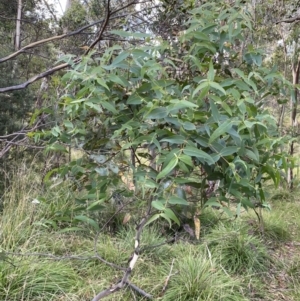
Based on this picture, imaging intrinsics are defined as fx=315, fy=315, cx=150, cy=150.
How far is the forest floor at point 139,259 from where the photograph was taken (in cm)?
207

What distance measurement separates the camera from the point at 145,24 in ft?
12.8

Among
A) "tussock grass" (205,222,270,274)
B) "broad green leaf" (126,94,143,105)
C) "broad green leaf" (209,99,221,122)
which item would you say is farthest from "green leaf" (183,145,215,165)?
"tussock grass" (205,222,270,274)

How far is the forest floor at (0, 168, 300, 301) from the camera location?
207 cm

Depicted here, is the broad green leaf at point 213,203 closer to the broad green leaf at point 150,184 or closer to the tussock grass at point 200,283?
the broad green leaf at point 150,184

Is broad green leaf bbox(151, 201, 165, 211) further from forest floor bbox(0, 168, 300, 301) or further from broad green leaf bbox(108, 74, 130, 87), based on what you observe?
forest floor bbox(0, 168, 300, 301)

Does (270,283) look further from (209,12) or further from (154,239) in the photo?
(209,12)

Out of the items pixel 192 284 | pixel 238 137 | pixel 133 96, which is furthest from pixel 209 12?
pixel 192 284

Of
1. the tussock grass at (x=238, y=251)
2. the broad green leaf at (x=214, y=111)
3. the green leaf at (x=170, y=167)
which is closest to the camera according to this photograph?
the green leaf at (x=170, y=167)

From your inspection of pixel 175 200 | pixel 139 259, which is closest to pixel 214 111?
pixel 175 200

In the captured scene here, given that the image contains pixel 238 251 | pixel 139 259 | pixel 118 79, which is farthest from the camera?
pixel 238 251

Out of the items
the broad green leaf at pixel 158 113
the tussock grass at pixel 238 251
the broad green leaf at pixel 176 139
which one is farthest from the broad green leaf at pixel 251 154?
the tussock grass at pixel 238 251

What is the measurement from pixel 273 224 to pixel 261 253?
2.70 feet

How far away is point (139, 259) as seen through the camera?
8.18 feet

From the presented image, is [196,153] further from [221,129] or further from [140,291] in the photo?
[140,291]
